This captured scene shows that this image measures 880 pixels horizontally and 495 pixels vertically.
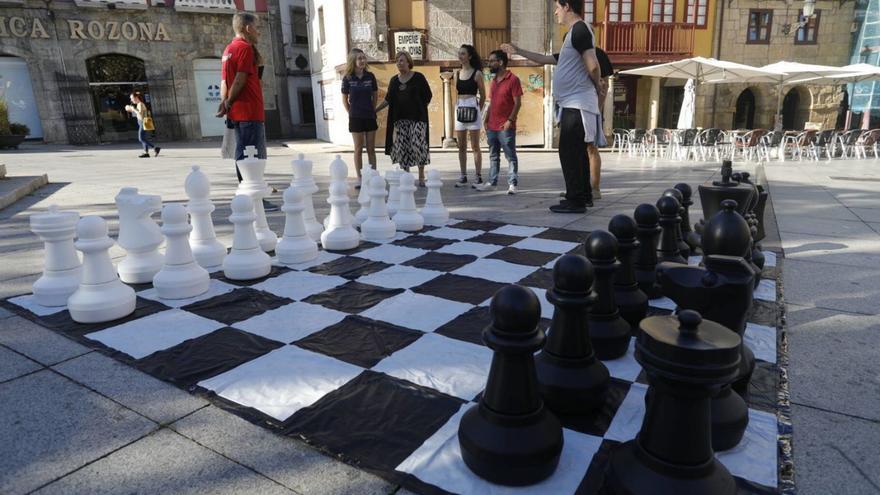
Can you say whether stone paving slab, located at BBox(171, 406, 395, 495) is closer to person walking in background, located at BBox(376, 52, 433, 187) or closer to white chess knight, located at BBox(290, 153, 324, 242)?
white chess knight, located at BBox(290, 153, 324, 242)

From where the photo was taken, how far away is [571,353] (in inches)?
53.4

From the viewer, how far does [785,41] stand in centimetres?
1559

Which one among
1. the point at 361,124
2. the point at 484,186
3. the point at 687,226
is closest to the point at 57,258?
the point at 687,226

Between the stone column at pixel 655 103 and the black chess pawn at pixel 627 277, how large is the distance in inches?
602

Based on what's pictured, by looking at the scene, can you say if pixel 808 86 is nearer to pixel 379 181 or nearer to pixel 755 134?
pixel 755 134

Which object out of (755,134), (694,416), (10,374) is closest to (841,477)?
(694,416)

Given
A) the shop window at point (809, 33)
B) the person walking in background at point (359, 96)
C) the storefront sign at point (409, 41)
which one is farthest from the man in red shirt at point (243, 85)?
the shop window at point (809, 33)

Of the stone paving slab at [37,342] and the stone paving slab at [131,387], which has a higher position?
the stone paving slab at [37,342]

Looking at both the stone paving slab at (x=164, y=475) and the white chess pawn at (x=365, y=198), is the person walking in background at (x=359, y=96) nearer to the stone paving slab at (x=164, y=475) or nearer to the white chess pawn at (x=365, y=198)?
the white chess pawn at (x=365, y=198)

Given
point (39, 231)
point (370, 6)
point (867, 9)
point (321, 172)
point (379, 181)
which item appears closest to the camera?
point (39, 231)

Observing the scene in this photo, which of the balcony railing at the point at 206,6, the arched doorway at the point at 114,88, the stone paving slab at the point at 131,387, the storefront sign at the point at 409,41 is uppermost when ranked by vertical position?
the balcony railing at the point at 206,6

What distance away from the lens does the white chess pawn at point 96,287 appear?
6.31 ft

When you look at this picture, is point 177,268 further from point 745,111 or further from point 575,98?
point 745,111

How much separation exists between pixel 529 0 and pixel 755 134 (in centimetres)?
691
